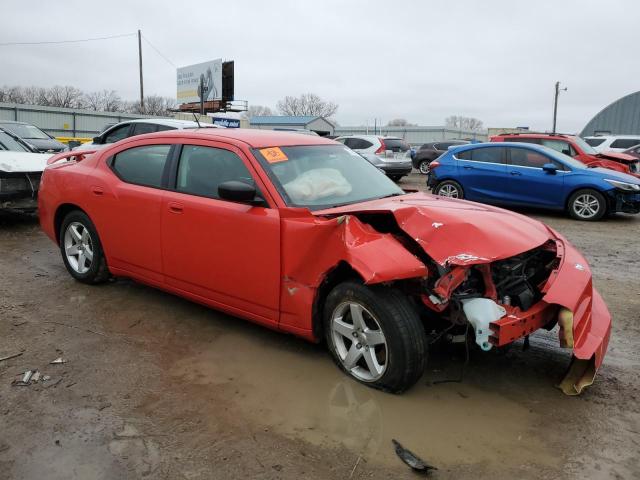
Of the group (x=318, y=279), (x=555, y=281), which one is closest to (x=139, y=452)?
(x=318, y=279)

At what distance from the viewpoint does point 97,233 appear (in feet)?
16.0

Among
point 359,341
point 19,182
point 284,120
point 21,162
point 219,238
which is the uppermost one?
point 284,120

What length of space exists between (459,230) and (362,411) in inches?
47.0

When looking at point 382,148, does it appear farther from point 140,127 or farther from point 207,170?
point 207,170

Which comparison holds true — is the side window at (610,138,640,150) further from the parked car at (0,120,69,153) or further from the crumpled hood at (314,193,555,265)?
the parked car at (0,120,69,153)

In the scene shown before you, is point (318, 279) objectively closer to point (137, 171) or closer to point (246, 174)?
point (246, 174)

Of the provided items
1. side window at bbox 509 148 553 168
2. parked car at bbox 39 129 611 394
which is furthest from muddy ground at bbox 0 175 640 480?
side window at bbox 509 148 553 168

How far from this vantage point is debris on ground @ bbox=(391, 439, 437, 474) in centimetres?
256

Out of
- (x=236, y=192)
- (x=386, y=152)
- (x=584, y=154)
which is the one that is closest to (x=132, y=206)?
(x=236, y=192)

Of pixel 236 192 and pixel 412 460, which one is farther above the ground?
pixel 236 192

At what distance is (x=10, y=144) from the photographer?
29.5 feet

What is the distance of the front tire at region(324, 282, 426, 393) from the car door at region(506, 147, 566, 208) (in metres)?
8.31

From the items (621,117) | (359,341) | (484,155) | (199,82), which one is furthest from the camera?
(199,82)

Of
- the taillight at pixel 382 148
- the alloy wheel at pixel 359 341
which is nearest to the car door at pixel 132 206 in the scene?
the alloy wheel at pixel 359 341
